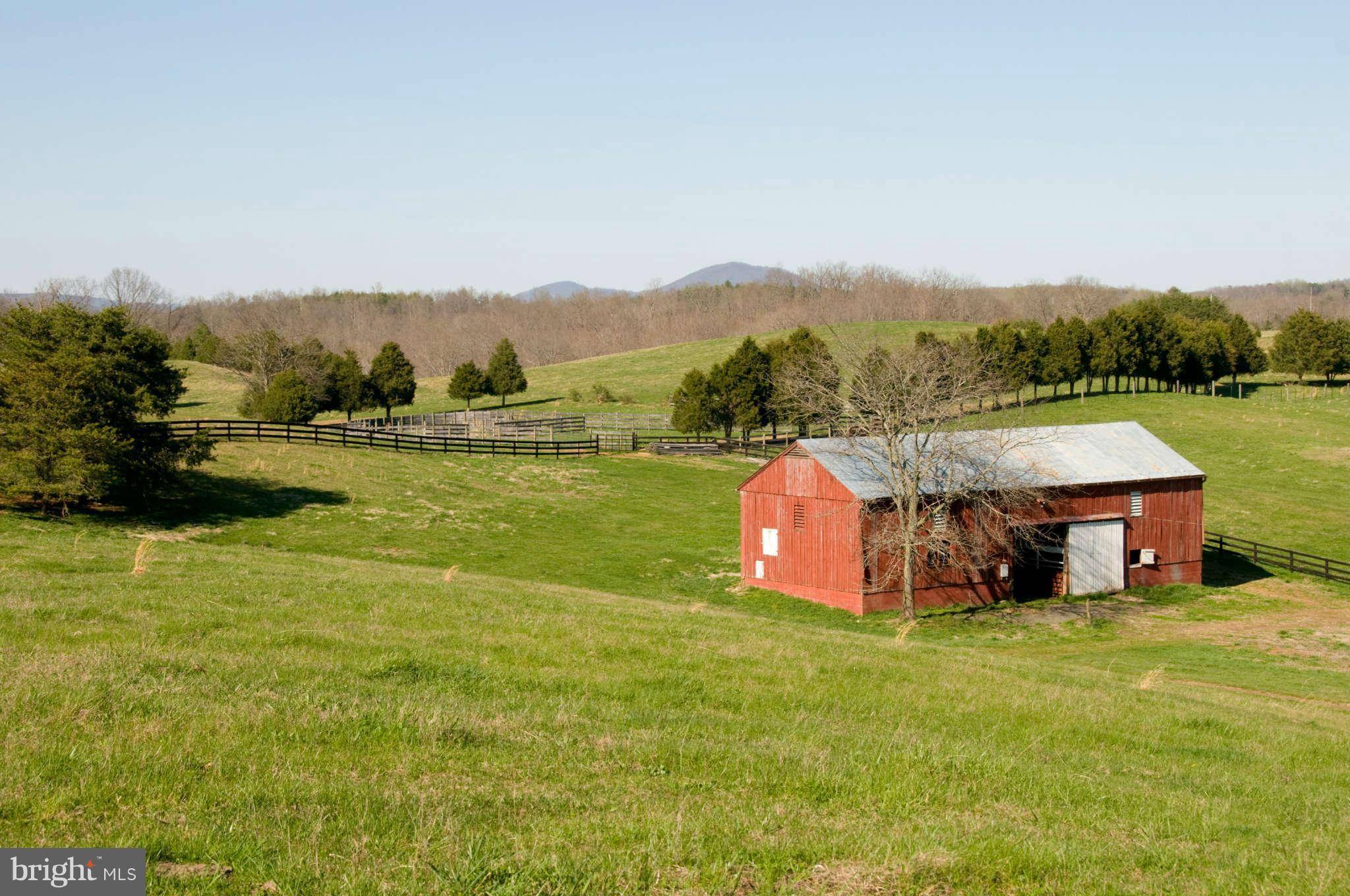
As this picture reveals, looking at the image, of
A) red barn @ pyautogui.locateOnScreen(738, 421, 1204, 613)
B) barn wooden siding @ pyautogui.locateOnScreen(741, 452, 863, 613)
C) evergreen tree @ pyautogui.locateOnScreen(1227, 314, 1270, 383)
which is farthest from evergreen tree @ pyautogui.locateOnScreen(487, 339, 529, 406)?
evergreen tree @ pyautogui.locateOnScreen(1227, 314, 1270, 383)

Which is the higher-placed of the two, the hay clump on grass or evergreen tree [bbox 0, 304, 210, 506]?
evergreen tree [bbox 0, 304, 210, 506]

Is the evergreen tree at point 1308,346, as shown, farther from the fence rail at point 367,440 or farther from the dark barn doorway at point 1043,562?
the dark barn doorway at point 1043,562

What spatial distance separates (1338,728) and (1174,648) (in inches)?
505

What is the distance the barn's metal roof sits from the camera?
3650 cm

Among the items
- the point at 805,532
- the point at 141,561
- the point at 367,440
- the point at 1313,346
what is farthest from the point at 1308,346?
the point at 141,561

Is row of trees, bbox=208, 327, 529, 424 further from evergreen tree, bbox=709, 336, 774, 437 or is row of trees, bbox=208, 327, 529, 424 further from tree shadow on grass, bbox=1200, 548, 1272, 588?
tree shadow on grass, bbox=1200, 548, 1272, 588

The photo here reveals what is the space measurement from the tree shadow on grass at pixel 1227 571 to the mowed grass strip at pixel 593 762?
27393 mm

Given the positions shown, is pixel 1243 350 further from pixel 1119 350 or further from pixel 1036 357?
pixel 1036 357

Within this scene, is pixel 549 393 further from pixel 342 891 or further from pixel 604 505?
pixel 342 891

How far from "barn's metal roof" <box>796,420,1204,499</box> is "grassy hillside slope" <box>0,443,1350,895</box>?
1131cm

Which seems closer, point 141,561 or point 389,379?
A: point 141,561

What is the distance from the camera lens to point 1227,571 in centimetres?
4528

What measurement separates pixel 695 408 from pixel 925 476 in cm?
3869

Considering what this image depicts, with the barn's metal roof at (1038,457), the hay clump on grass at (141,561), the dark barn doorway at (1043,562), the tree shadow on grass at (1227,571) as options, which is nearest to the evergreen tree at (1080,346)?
the tree shadow on grass at (1227,571)
